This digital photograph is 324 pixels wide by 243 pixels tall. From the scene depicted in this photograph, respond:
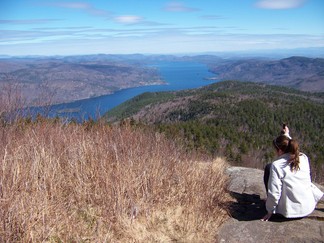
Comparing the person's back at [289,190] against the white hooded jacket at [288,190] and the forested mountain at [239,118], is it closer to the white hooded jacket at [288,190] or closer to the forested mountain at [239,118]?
the white hooded jacket at [288,190]

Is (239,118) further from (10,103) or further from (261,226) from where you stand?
(261,226)

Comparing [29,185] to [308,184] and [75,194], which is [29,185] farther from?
[308,184]

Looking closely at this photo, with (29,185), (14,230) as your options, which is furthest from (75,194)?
(14,230)

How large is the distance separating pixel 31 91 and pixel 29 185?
346 centimetres

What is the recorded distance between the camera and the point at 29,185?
360cm

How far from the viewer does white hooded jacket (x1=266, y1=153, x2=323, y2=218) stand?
13.2 ft

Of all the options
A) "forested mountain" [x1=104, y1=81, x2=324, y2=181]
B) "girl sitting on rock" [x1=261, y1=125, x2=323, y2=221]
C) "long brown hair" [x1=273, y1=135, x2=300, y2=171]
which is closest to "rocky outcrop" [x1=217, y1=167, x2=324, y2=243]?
"girl sitting on rock" [x1=261, y1=125, x2=323, y2=221]

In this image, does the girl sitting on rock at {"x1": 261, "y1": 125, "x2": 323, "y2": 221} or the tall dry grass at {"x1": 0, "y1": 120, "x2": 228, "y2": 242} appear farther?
the girl sitting on rock at {"x1": 261, "y1": 125, "x2": 323, "y2": 221}

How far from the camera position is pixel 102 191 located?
3.97 metres

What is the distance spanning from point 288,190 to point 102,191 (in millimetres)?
2523

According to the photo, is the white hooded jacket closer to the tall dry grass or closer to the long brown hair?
the long brown hair

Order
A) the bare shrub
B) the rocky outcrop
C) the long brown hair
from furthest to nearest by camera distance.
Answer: the bare shrub
the long brown hair
the rocky outcrop

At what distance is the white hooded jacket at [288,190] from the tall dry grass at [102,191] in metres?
0.81

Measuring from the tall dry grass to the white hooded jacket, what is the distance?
31.9 inches
